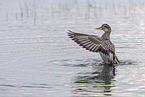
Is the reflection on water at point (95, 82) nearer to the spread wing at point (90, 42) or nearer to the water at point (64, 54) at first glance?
the water at point (64, 54)

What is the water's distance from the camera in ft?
28.5

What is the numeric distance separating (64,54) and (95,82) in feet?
11.9

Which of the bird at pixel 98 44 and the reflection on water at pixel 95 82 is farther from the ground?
the bird at pixel 98 44

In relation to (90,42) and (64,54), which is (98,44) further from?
(64,54)

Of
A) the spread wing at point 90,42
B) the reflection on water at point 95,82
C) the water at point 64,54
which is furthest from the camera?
the spread wing at point 90,42

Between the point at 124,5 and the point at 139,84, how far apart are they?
17.2 meters

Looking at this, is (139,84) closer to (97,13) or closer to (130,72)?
(130,72)

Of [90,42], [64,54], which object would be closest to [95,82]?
[90,42]

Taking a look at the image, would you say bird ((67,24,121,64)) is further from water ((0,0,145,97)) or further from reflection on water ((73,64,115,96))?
reflection on water ((73,64,115,96))

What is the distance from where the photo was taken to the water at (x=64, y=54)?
8672 mm

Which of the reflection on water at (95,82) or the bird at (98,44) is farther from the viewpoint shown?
the bird at (98,44)

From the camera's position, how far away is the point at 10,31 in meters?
16.7

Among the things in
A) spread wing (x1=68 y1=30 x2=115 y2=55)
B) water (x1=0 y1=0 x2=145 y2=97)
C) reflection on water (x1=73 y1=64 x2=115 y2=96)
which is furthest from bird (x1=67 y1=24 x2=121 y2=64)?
reflection on water (x1=73 y1=64 x2=115 y2=96)

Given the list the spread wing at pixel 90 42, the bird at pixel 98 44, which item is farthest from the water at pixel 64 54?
the spread wing at pixel 90 42
